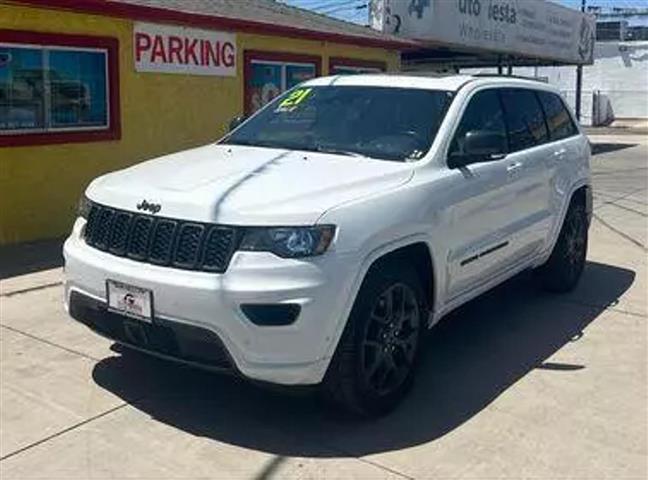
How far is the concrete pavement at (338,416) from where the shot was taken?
389 cm

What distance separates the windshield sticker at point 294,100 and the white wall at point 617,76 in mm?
46084

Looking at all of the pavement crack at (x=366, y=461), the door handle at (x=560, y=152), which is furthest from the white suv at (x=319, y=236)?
the door handle at (x=560, y=152)

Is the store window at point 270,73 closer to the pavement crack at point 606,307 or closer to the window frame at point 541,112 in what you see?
the window frame at point 541,112

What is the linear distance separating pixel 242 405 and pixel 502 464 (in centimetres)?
142

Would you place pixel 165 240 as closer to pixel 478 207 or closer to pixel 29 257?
pixel 478 207

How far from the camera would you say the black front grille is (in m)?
3.93

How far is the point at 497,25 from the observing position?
2144cm

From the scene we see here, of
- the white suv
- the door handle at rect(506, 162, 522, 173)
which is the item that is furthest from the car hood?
the door handle at rect(506, 162, 522, 173)

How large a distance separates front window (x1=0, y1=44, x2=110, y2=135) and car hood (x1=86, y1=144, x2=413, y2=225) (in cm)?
473

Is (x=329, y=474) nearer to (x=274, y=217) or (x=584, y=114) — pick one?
(x=274, y=217)

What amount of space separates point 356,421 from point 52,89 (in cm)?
677

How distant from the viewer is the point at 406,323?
14.9ft

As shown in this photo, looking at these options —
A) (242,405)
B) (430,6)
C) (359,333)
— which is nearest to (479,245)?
(359,333)

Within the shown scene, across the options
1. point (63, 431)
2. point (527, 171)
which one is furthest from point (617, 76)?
point (63, 431)
